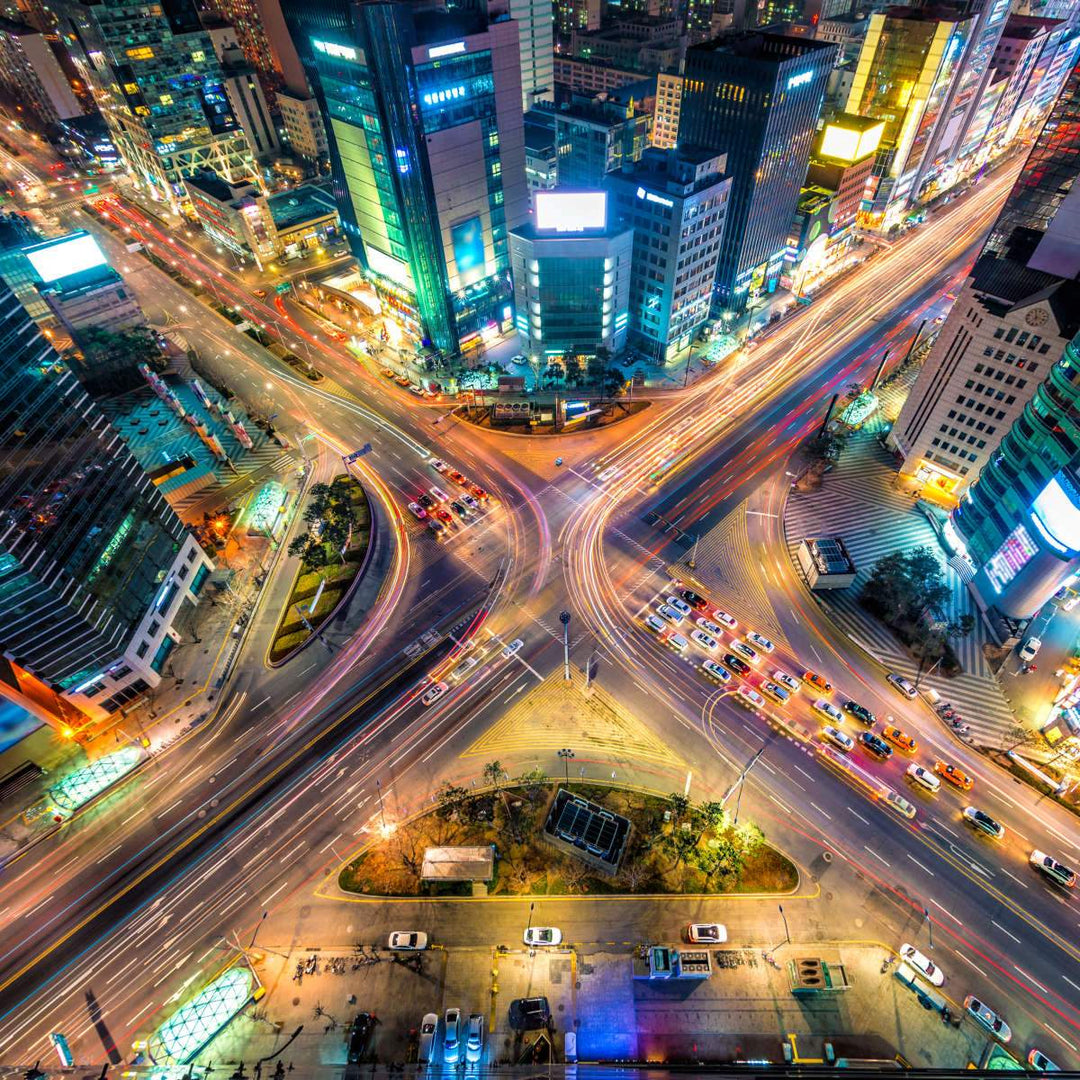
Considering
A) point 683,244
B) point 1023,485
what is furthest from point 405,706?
point 683,244

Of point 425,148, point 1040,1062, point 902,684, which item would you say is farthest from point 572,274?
point 1040,1062

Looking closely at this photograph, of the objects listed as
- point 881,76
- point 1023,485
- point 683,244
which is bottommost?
point 1023,485

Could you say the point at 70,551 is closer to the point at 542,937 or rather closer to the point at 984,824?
the point at 542,937

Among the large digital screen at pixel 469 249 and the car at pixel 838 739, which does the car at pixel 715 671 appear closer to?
the car at pixel 838 739

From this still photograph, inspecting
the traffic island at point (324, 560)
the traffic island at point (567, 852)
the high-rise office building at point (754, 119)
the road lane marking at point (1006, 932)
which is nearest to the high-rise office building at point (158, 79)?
the high-rise office building at point (754, 119)

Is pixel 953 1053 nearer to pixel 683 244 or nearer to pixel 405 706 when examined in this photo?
pixel 405 706

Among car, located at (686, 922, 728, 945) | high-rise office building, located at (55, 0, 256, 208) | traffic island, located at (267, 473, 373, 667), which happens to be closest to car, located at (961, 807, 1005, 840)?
car, located at (686, 922, 728, 945)
